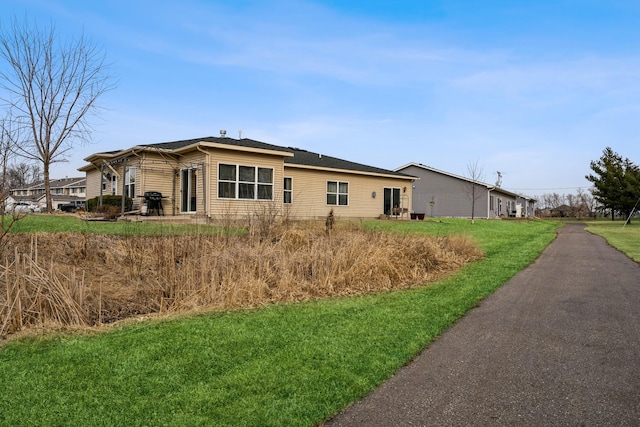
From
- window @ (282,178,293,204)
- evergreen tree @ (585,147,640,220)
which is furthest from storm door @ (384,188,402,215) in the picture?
evergreen tree @ (585,147,640,220)

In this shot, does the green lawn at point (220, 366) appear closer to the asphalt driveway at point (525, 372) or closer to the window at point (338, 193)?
the asphalt driveway at point (525, 372)

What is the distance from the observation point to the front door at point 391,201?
25277mm

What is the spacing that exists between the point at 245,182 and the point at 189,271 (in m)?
11.1

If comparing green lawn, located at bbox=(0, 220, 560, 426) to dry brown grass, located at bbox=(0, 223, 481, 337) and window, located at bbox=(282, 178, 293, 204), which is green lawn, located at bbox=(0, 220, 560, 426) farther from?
window, located at bbox=(282, 178, 293, 204)

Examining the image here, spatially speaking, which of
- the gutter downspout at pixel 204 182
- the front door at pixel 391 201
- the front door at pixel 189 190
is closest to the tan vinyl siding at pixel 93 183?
the front door at pixel 189 190

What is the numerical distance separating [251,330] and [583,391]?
310 centimetres

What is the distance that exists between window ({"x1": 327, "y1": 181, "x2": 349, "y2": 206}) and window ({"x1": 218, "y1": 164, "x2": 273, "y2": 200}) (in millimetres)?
5016

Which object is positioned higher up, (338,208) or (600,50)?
(600,50)

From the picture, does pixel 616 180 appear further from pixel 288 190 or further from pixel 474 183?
pixel 288 190

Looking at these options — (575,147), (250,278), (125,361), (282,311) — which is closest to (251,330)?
(282,311)

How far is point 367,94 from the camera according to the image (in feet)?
60.5

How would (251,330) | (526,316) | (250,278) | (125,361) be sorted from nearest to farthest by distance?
1. (125,361)
2. (251,330)
3. (526,316)
4. (250,278)

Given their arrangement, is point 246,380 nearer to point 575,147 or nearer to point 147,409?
point 147,409

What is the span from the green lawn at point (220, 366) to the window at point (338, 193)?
55.1 feet
